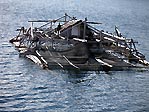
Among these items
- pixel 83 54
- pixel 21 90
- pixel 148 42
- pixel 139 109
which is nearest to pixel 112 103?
pixel 139 109

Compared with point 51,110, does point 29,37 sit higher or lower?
higher

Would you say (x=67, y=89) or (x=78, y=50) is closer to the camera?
(x=67, y=89)

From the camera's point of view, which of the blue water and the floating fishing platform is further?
the floating fishing platform

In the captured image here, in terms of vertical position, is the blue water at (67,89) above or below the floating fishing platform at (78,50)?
below

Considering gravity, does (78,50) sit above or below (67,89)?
above

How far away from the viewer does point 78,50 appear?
188 feet

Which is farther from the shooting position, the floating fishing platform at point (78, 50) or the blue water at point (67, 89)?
the floating fishing platform at point (78, 50)

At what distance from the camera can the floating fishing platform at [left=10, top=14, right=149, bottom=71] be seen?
52406mm

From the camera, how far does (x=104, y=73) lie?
51.1m

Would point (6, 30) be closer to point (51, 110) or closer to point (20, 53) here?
point (20, 53)

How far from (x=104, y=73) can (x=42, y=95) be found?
1240cm

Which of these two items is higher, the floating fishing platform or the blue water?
the floating fishing platform

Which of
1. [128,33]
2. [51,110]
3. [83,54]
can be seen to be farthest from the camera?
[128,33]

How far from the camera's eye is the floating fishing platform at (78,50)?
52406mm
